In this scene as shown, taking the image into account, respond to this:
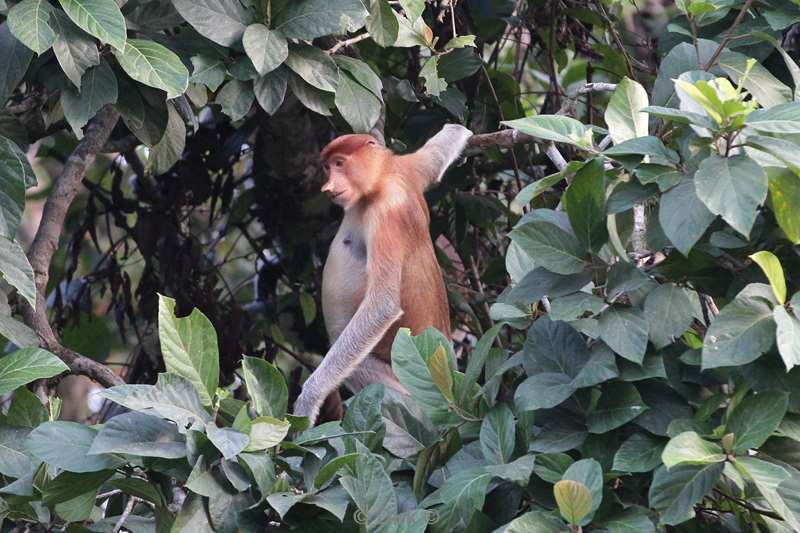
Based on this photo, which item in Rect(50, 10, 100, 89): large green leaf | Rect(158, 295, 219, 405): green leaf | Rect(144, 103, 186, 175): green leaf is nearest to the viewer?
Rect(158, 295, 219, 405): green leaf

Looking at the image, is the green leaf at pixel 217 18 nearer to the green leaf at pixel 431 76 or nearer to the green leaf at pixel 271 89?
the green leaf at pixel 271 89

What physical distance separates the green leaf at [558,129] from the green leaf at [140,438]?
3.62 feet

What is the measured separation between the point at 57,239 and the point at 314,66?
1153 mm

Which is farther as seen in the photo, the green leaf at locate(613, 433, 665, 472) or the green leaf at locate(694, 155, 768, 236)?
the green leaf at locate(613, 433, 665, 472)

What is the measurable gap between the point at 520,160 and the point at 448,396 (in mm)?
2390

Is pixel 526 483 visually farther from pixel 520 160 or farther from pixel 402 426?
pixel 520 160

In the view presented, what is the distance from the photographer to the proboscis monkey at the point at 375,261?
4207 millimetres

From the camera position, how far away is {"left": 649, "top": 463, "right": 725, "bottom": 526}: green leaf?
7.39ft

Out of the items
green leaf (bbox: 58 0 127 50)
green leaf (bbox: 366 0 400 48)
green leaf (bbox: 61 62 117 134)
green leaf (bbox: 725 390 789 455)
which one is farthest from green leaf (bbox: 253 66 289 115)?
green leaf (bbox: 725 390 789 455)

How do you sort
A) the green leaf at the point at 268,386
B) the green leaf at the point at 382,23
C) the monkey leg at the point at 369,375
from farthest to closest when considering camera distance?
the monkey leg at the point at 369,375
the green leaf at the point at 382,23
the green leaf at the point at 268,386

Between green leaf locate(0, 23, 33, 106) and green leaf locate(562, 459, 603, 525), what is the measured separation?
2.09 m

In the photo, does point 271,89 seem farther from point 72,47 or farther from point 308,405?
point 308,405

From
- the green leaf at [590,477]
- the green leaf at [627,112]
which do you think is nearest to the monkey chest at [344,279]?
the green leaf at [627,112]

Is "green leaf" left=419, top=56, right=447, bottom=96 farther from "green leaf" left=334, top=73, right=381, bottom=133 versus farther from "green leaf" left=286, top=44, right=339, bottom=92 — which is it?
"green leaf" left=286, top=44, right=339, bottom=92
